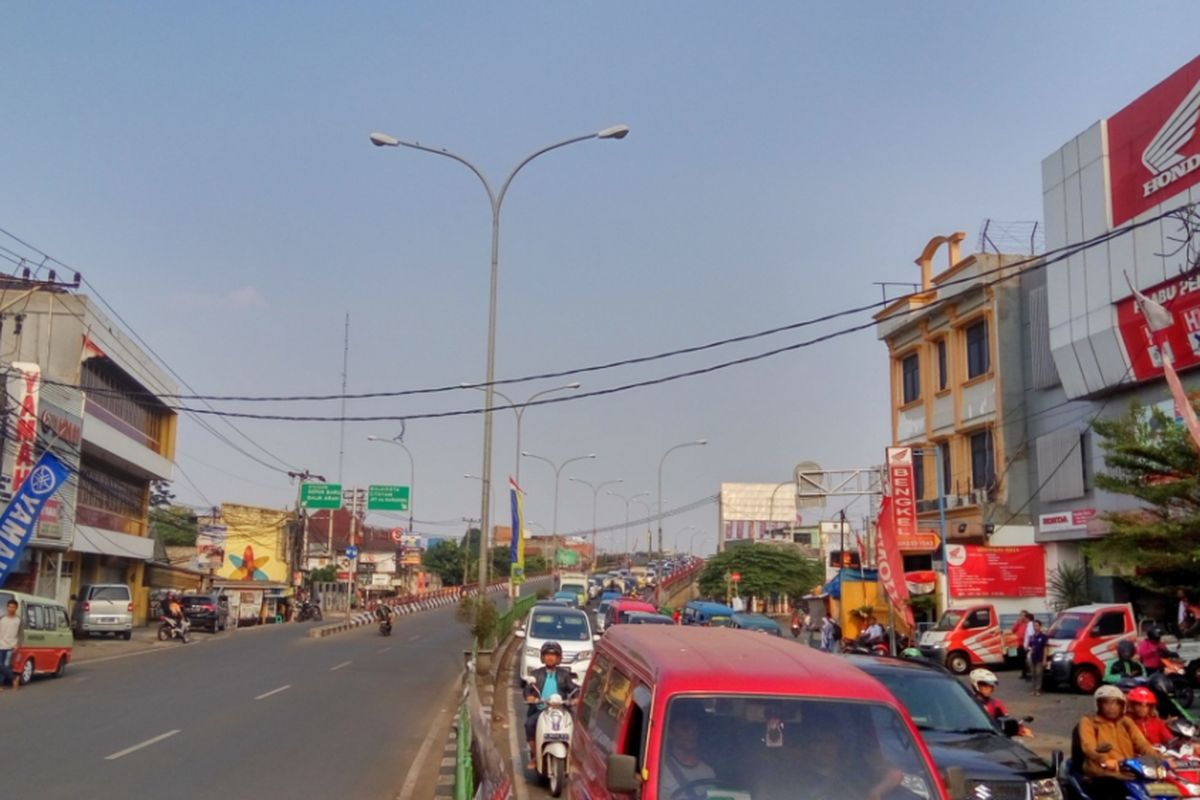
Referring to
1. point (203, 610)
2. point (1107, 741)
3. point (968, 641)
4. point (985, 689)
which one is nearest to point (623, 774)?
point (1107, 741)

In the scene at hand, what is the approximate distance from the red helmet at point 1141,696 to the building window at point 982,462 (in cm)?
2949

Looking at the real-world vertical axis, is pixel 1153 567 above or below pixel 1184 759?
above

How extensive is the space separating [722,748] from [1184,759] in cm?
504

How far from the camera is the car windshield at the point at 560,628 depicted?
72.6 ft

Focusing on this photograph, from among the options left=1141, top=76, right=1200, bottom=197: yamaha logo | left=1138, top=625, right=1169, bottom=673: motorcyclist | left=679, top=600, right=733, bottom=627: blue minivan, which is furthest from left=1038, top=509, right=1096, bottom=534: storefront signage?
left=1138, top=625, right=1169, bottom=673: motorcyclist

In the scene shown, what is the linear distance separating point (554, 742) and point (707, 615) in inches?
869

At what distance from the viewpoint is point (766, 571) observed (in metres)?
64.1

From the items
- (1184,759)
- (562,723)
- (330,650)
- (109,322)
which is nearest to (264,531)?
(109,322)

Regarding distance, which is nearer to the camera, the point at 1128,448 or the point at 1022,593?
the point at 1128,448

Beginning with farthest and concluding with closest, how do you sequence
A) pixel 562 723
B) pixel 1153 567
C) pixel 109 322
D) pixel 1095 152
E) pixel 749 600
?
pixel 749 600 < pixel 109 322 < pixel 1095 152 < pixel 1153 567 < pixel 562 723

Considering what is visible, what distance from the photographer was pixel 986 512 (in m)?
36.8

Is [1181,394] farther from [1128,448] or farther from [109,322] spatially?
[109,322]

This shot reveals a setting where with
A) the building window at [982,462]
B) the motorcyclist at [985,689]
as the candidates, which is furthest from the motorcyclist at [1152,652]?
the building window at [982,462]

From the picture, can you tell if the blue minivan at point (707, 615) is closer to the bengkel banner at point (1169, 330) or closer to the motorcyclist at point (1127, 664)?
the bengkel banner at point (1169, 330)
